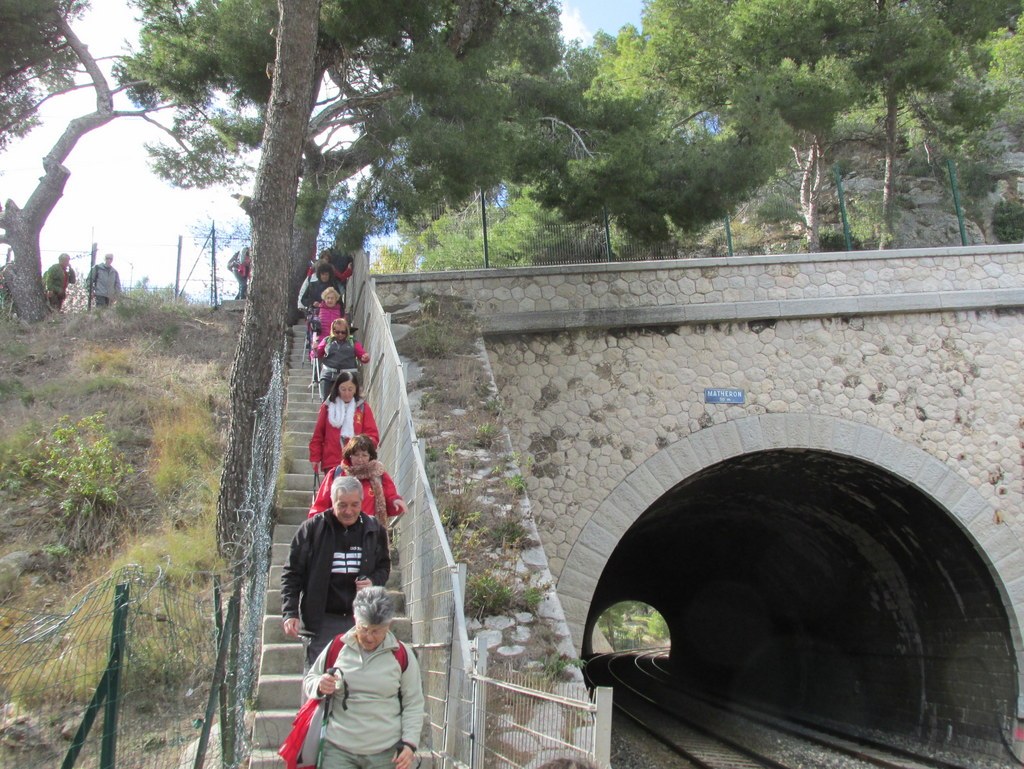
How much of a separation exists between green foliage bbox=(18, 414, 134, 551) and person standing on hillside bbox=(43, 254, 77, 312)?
6830 millimetres

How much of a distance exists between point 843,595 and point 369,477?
10.6 metres

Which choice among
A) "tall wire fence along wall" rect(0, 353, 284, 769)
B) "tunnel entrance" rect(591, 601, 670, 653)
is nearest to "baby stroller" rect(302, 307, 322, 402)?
"tall wire fence along wall" rect(0, 353, 284, 769)

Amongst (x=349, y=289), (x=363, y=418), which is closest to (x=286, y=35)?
(x=363, y=418)

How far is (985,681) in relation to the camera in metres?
10.3

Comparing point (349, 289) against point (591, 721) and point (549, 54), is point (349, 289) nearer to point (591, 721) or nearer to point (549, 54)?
point (549, 54)

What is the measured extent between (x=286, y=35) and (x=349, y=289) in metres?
5.01

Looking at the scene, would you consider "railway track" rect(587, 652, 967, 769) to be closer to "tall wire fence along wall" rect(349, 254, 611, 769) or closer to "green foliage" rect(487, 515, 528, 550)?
"green foliage" rect(487, 515, 528, 550)

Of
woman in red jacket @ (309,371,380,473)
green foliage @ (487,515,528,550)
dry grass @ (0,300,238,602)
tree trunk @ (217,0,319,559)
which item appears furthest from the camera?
tree trunk @ (217,0,319,559)

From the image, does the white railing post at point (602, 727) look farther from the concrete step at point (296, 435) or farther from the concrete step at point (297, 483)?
the concrete step at point (296, 435)

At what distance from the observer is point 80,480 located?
7.89 meters

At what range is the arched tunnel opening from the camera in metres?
10.5

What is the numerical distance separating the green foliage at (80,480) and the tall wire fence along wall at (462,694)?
3.33 m

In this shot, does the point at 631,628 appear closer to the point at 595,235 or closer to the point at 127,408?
the point at 595,235

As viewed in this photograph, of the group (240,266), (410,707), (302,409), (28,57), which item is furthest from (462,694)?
(28,57)
